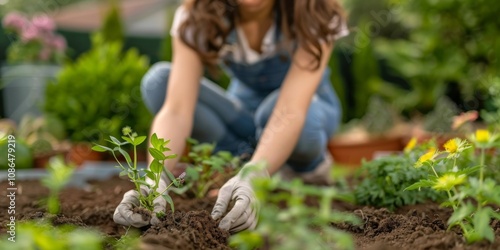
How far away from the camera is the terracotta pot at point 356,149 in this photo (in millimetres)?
4848

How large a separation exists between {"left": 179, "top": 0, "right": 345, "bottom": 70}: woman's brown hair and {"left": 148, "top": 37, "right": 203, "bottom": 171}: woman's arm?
5cm

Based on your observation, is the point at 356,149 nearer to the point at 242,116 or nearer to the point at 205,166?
the point at 242,116

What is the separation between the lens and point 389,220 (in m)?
1.61

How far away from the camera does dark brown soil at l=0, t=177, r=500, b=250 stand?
1.24 meters

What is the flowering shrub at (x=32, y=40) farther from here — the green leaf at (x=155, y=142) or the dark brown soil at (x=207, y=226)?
the green leaf at (x=155, y=142)

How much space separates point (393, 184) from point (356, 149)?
9.47 feet

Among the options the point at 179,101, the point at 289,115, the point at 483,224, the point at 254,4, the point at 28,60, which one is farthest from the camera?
the point at 28,60

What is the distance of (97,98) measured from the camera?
4543 millimetres

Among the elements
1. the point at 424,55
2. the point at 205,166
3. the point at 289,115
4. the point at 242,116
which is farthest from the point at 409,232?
the point at 424,55

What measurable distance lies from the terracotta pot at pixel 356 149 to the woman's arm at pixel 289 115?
242cm

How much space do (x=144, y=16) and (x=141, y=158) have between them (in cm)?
1470

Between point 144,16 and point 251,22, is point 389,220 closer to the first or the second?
point 251,22

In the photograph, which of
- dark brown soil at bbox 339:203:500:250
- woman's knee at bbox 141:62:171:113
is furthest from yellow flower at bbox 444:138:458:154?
woman's knee at bbox 141:62:171:113

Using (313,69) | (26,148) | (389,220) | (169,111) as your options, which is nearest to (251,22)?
(313,69)
